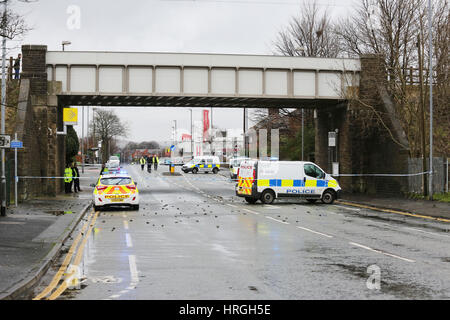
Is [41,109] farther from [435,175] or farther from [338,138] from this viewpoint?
[435,175]

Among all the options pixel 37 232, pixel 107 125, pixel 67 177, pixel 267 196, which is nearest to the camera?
pixel 37 232

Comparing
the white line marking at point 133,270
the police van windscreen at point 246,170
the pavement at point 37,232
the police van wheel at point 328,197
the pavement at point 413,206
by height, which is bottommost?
the pavement at point 413,206

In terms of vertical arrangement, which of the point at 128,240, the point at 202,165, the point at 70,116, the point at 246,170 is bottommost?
the point at 128,240

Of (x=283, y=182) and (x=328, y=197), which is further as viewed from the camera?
(x=328, y=197)

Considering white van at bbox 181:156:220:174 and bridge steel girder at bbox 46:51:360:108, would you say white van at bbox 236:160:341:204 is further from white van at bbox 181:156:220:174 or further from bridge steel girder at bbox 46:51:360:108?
white van at bbox 181:156:220:174

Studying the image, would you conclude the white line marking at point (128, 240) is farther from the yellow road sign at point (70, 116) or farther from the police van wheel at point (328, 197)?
the yellow road sign at point (70, 116)

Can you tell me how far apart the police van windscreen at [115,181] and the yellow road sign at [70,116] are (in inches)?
551

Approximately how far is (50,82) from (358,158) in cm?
1871

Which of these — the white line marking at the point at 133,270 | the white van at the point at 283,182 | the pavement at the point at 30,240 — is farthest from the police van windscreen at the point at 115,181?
the white line marking at the point at 133,270

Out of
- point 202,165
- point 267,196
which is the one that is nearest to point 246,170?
point 267,196

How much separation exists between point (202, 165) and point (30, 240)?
176 ft

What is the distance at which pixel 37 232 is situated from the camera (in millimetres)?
16812

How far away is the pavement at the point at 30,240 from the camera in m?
9.55
